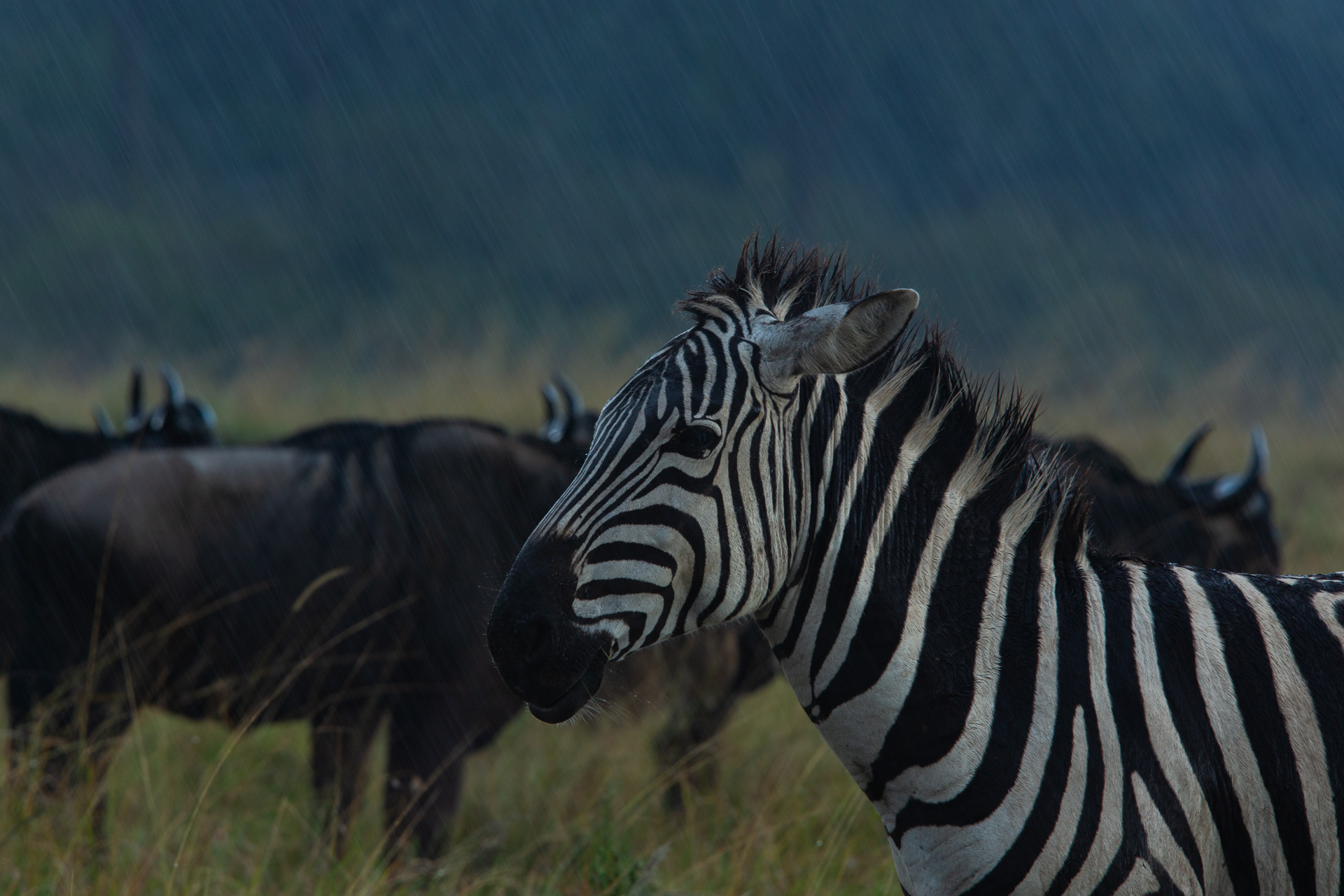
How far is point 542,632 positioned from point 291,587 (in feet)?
12.5

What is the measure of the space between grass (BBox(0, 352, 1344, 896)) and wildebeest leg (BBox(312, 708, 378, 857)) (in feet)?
0.52

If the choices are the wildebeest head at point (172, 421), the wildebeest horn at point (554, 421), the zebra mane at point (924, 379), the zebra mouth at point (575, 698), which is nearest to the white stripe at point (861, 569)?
the zebra mane at point (924, 379)

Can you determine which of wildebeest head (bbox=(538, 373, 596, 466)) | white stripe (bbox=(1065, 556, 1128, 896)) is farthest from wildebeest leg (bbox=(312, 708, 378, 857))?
white stripe (bbox=(1065, 556, 1128, 896))

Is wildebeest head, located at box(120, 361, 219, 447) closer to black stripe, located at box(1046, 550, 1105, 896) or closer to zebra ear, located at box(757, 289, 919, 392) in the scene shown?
zebra ear, located at box(757, 289, 919, 392)

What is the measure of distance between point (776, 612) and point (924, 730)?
36 centimetres

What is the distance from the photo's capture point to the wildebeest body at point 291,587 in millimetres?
5184

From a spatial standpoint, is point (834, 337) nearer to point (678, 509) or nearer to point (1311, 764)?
point (678, 509)

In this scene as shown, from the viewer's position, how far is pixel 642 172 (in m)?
52.9

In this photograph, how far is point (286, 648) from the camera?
17.5 ft

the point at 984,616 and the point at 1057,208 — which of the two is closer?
the point at 984,616

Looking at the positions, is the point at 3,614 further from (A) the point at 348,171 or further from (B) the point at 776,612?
(A) the point at 348,171

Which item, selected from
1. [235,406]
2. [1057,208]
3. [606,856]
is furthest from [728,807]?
[1057,208]

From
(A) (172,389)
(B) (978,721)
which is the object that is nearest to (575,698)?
(B) (978,721)

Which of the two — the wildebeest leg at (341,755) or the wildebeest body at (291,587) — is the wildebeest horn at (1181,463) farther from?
the wildebeest leg at (341,755)
